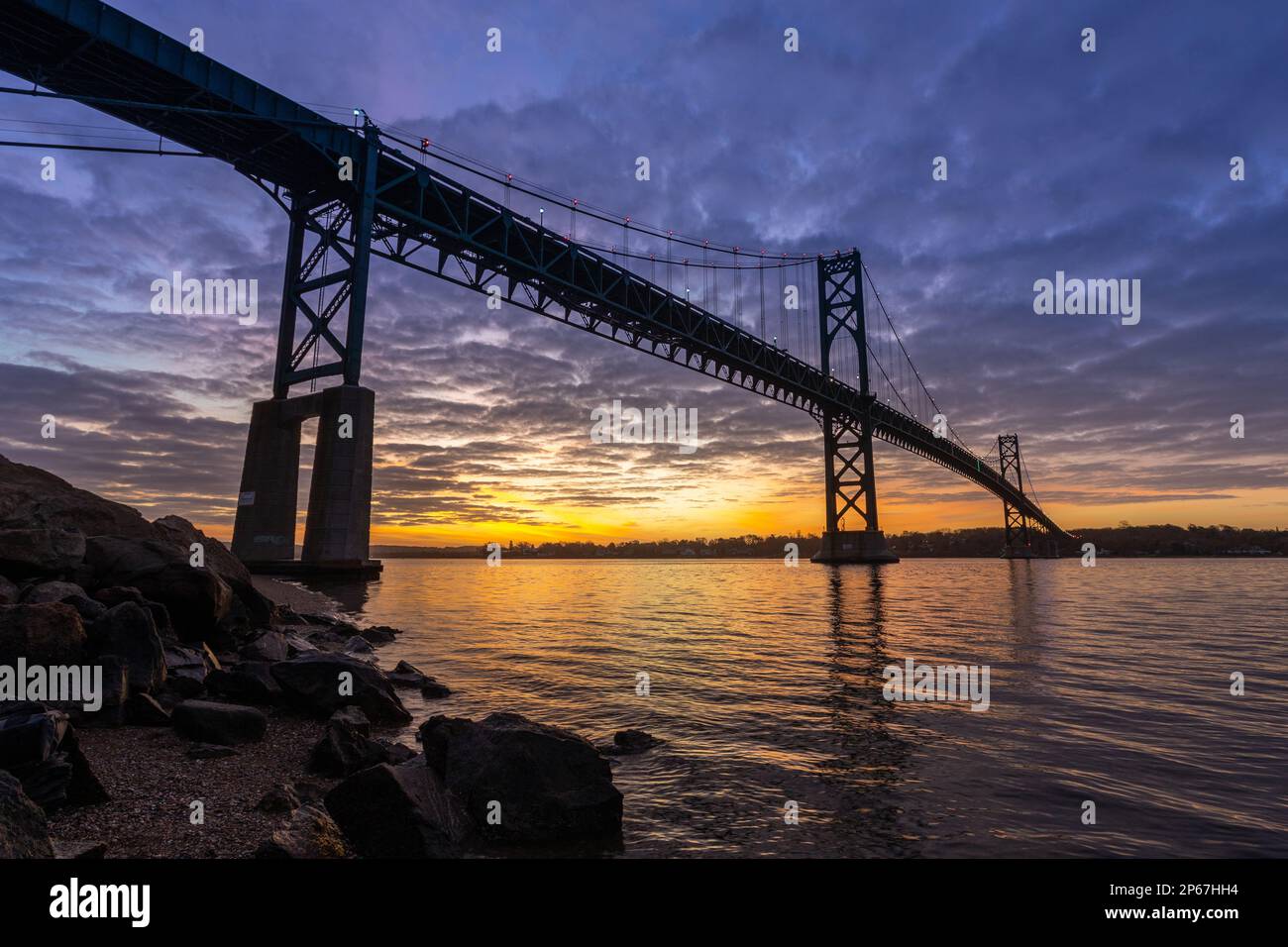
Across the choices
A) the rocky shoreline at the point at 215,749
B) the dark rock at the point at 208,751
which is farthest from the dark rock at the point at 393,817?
the dark rock at the point at 208,751

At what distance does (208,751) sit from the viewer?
5.92m

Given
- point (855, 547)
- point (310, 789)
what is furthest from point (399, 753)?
point (855, 547)

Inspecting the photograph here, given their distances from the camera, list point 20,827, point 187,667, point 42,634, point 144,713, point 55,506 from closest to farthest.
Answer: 1. point 20,827
2. point 42,634
3. point 144,713
4. point 187,667
5. point 55,506

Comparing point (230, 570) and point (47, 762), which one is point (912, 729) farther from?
point (230, 570)

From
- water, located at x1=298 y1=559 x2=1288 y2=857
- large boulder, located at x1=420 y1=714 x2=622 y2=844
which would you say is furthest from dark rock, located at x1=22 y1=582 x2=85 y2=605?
large boulder, located at x1=420 y1=714 x2=622 y2=844

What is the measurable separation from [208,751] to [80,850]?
2744 mm

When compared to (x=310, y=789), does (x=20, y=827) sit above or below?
above

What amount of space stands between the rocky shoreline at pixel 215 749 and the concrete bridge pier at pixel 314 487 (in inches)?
709

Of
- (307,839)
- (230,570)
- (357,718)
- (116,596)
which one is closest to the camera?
(307,839)

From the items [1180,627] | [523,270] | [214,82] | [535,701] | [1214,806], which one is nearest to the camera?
[1214,806]
